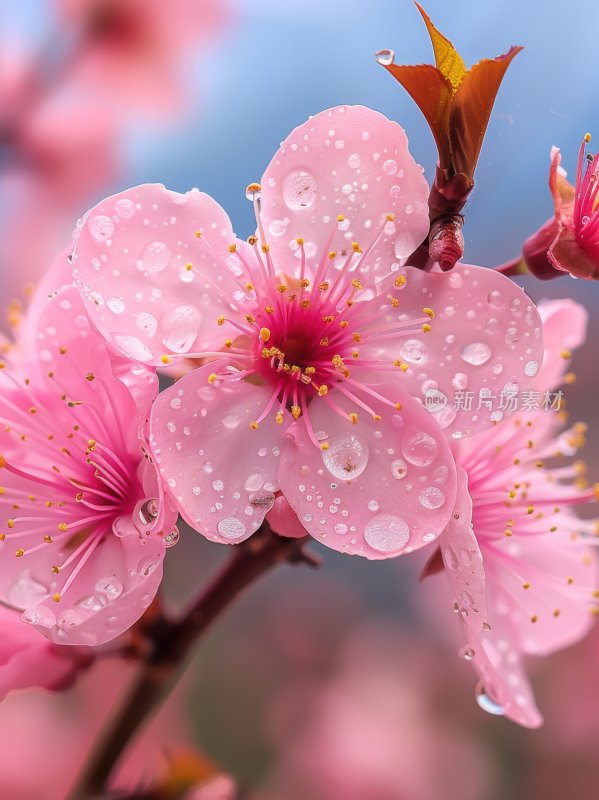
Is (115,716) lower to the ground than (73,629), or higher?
lower

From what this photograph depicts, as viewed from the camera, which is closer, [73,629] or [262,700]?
[73,629]

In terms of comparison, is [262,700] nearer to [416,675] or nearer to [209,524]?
[416,675]

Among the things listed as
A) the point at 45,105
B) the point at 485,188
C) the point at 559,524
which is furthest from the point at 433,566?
the point at 45,105

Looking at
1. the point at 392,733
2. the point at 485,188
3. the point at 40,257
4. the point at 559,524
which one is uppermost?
the point at 485,188

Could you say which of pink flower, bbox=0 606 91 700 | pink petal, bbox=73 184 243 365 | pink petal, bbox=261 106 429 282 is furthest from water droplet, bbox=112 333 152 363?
pink flower, bbox=0 606 91 700

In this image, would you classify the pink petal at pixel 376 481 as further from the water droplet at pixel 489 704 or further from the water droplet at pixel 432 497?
the water droplet at pixel 489 704

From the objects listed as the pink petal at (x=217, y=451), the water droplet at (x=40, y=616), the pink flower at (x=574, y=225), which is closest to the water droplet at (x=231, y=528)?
the pink petal at (x=217, y=451)
